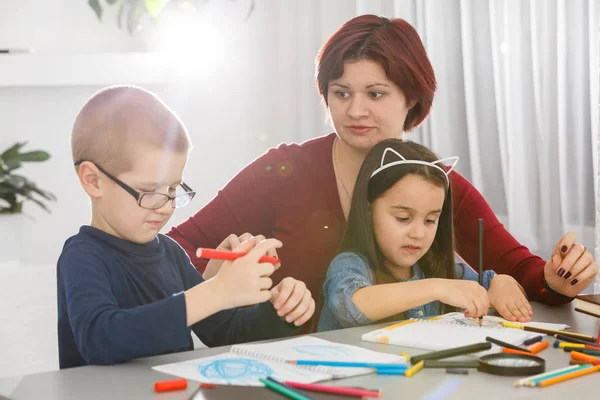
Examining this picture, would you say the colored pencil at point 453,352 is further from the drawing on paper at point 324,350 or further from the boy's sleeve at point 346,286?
the boy's sleeve at point 346,286

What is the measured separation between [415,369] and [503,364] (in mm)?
115

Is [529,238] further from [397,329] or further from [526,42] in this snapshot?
[397,329]

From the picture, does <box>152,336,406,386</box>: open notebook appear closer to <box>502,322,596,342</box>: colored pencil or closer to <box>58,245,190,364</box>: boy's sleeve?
<box>58,245,190,364</box>: boy's sleeve

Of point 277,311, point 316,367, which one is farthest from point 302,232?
point 316,367

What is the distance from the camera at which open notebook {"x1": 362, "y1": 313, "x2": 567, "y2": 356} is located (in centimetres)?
115

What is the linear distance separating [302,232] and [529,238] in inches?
33.3

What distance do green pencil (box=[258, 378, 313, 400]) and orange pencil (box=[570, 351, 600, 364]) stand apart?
1.34ft

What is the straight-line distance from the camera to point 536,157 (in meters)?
2.35

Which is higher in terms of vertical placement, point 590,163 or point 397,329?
point 590,163

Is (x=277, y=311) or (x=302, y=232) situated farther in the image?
(x=302, y=232)

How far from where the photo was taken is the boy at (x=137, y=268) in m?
1.07

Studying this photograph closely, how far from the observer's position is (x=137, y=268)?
4.20 feet

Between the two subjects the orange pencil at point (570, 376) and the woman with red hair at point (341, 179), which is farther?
the woman with red hair at point (341, 179)

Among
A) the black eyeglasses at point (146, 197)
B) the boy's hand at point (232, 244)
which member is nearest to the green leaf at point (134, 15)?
the boy's hand at point (232, 244)
